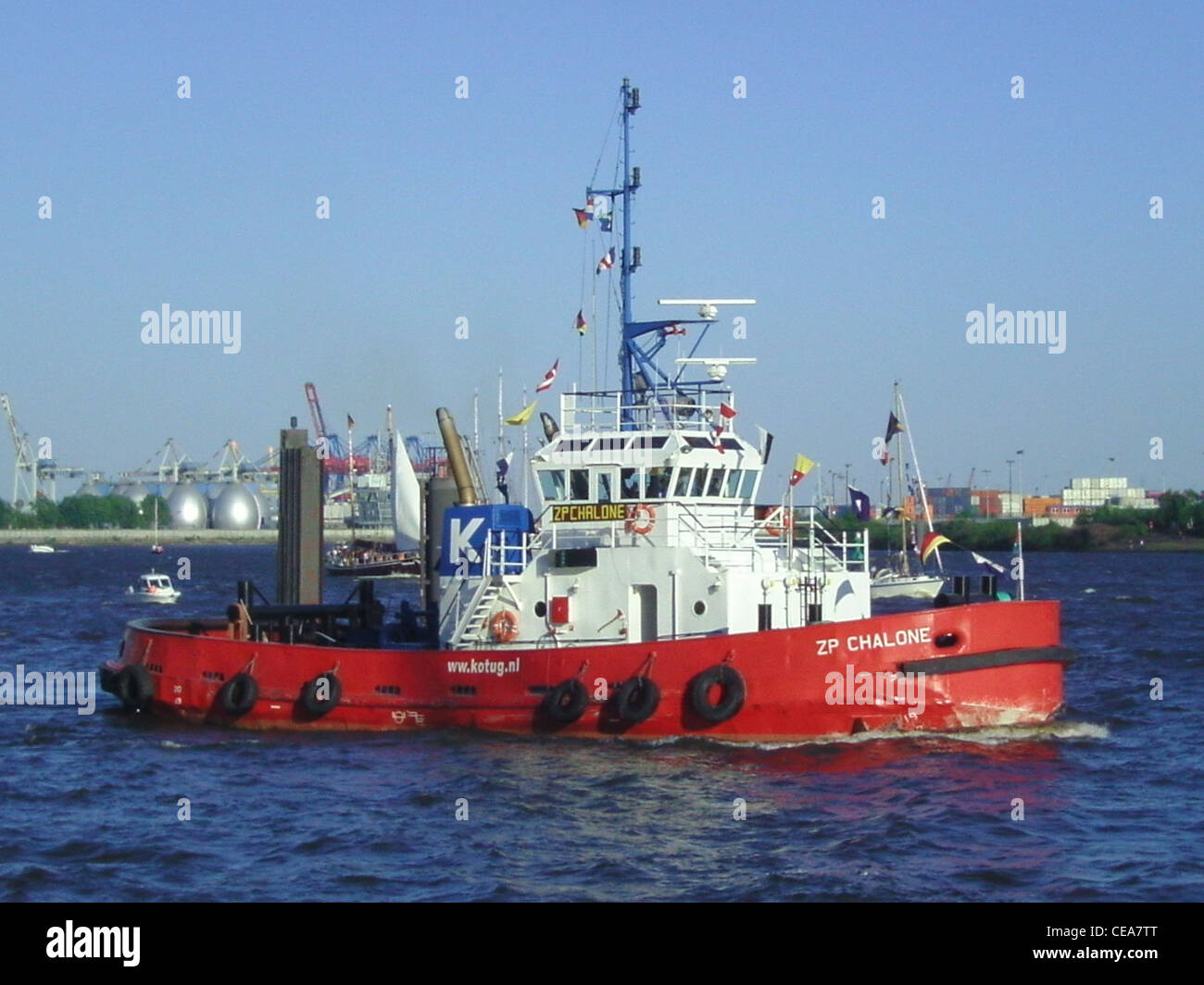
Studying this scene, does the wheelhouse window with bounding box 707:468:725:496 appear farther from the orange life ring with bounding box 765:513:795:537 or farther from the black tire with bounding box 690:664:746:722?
the black tire with bounding box 690:664:746:722

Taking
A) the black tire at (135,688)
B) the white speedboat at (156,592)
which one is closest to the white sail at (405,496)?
the black tire at (135,688)

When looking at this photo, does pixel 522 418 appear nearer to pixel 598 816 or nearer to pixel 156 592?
pixel 598 816

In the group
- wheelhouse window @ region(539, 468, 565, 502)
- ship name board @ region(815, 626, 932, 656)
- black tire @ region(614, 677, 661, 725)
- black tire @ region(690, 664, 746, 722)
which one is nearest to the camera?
ship name board @ region(815, 626, 932, 656)

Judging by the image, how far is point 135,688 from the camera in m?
25.0

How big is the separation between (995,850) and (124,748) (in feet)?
41.8

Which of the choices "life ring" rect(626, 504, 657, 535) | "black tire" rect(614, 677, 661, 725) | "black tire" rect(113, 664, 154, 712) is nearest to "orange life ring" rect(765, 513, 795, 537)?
"life ring" rect(626, 504, 657, 535)

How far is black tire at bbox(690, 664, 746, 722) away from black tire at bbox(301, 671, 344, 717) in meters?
5.42

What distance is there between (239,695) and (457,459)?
5.47 metres

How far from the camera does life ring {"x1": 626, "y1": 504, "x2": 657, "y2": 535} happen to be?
21562 mm

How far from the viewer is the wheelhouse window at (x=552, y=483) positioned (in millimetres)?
22578

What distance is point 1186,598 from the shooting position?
195ft

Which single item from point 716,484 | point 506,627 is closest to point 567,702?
point 506,627

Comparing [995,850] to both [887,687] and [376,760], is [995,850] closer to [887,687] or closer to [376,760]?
[887,687]

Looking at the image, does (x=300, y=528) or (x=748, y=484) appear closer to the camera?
(x=748, y=484)
